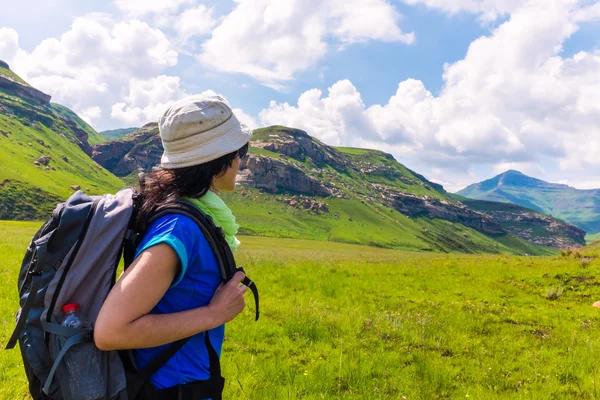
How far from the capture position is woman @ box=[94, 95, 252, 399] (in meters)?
2.13

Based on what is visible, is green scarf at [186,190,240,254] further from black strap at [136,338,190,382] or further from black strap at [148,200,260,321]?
black strap at [136,338,190,382]

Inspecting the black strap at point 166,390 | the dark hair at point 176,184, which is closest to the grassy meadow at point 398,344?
the black strap at point 166,390

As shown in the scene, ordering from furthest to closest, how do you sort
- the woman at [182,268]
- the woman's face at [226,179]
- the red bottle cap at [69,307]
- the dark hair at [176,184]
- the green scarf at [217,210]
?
the woman's face at [226,179] → the green scarf at [217,210] → the dark hair at [176,184] → the red bottle cap at [69,307] → the woman at [182,268]

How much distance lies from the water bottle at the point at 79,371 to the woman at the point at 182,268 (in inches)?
7.8

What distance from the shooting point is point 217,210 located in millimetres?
2719

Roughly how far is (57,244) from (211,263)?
0.94 m

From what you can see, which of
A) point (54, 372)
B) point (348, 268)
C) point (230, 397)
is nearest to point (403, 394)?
point (230, 397)

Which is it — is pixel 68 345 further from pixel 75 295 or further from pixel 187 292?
pixel 187 292

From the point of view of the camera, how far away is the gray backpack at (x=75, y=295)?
2.23 m

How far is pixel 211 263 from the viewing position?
250cm

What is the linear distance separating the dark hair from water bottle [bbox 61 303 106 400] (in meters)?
0.65

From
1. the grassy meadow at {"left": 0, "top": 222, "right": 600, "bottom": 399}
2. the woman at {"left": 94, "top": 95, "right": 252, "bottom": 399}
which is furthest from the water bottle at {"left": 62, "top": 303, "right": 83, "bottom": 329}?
the grassy meadow at {"left": 0, "top": 222, "right": 600, "bottom": 399}

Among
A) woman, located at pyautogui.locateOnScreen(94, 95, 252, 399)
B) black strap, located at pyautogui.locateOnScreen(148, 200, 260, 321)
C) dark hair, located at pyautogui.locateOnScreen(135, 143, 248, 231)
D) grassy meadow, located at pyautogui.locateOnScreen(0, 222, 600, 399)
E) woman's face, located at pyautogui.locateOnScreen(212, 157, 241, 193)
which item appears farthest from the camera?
grassy meadow, located at pyautogui.locateOnScreen(0, 222, 600, 399)

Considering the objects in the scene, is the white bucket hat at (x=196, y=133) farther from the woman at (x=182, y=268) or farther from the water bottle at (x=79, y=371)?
the water bottle at (x=79, y=371)
